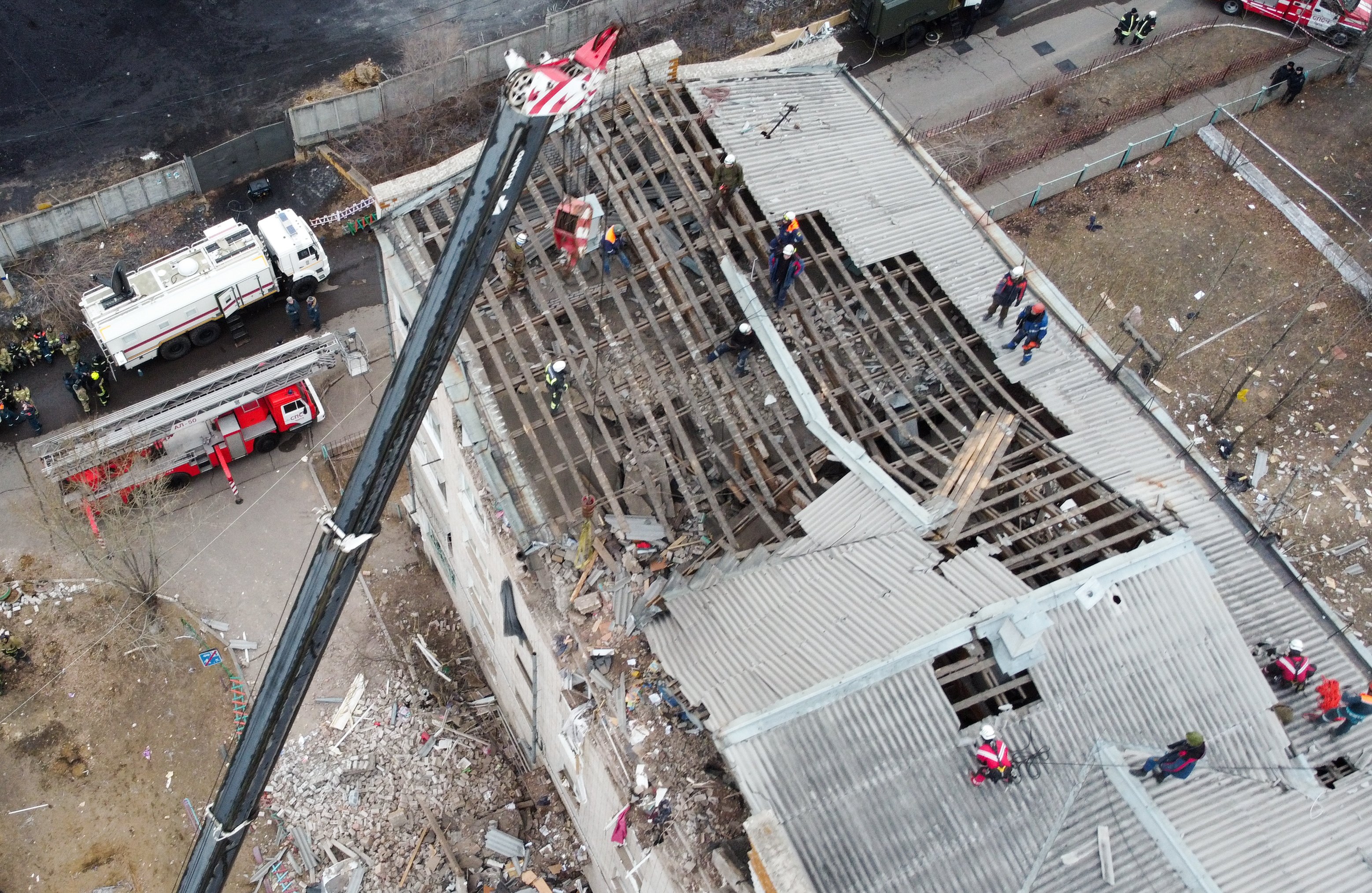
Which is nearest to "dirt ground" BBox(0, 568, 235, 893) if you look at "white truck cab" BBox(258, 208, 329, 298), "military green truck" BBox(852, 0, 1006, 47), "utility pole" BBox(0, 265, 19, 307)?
"utility pole" BBox(0, 265, 19, 307)

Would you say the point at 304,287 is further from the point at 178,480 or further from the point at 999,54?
the point at 999,54

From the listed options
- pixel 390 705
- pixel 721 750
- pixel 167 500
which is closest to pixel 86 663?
pixel 167 500


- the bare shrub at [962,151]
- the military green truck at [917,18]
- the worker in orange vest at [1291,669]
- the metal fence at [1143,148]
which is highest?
the military green truck at [917,18]

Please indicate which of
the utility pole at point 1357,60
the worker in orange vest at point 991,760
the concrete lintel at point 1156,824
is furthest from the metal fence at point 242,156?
the utility pole at point 1357,60

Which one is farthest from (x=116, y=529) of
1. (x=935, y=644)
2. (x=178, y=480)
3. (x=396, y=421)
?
(x=935, y=644)

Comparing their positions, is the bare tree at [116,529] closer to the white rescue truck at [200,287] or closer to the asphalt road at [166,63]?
the white rescue truck at [200,287]

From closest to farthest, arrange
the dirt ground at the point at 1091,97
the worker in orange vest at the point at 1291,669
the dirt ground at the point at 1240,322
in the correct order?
the worker in orange vest at the point at 1291,669, the dirt ground at the point at 1240,322, the dirt ground at the point at 1091,97
